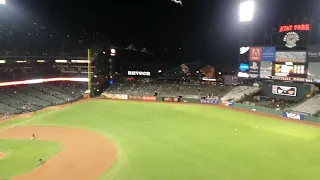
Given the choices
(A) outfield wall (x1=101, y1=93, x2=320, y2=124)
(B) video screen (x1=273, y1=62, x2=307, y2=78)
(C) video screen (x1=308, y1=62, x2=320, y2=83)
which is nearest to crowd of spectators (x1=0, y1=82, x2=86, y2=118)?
(A) outfield wall (x1=101, y1=93, x2=320, y2=124)

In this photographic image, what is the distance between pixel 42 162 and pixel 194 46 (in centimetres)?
5472

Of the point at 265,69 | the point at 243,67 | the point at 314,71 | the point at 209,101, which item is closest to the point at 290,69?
the point at 314,71

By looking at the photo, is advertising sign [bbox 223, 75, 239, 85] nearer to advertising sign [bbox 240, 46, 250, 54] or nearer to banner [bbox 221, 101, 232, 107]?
banner [bbox 221, 101, 232, 107]

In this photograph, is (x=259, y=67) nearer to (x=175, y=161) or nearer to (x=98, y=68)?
(x=175, y=161)

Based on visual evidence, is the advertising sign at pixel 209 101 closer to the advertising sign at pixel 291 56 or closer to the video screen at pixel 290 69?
the video screen at pixel 290 69

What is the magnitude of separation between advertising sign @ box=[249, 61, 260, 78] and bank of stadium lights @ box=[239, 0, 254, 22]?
7.28 metres

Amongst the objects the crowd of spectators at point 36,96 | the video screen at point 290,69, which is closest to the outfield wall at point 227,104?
the video screen at point 290,69

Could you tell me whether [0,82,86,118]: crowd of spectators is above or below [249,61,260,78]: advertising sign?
below

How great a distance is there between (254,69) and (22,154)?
36.6m

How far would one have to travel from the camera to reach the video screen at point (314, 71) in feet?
128

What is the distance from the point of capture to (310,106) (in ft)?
133

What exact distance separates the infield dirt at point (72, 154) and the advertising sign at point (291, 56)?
96.9 feet

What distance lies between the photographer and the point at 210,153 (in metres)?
25.2

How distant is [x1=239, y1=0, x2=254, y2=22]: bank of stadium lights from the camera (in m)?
45.5
